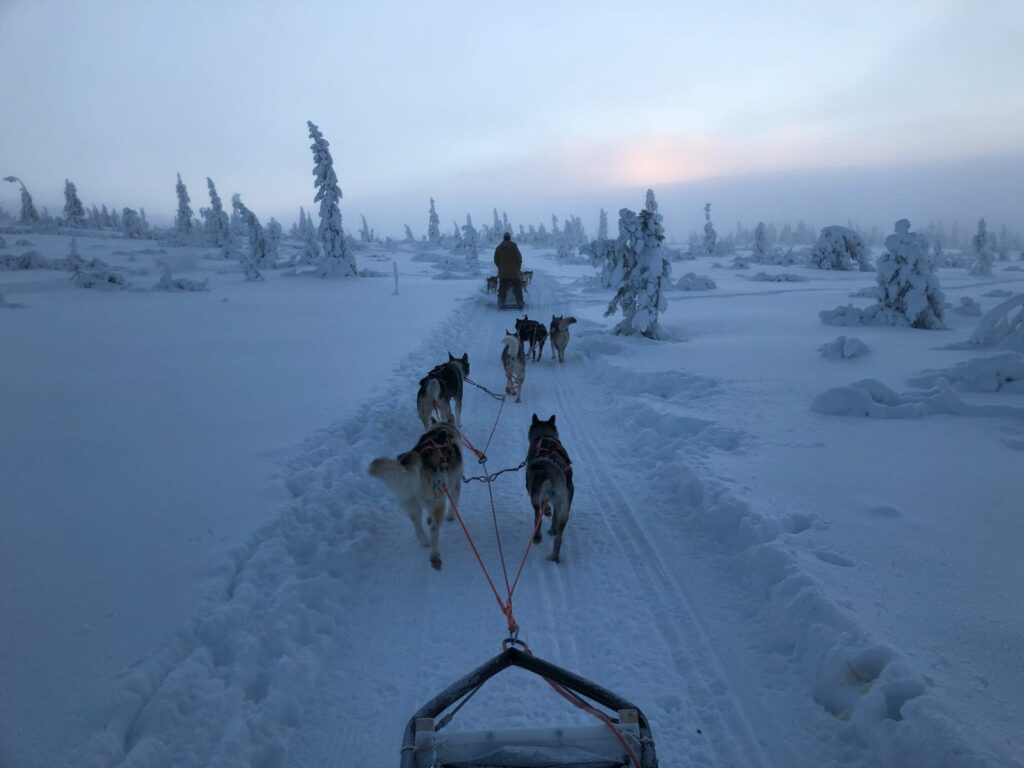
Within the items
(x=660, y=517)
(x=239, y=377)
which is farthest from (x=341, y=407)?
(x=660, y=517)

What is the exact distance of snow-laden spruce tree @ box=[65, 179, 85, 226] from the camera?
2484 inches

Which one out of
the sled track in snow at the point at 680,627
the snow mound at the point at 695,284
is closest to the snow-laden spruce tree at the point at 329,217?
the snow mound at the point at 695,284

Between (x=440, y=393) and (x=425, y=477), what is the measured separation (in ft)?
8.80

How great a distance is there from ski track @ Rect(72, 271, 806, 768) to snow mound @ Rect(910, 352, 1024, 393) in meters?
6.01

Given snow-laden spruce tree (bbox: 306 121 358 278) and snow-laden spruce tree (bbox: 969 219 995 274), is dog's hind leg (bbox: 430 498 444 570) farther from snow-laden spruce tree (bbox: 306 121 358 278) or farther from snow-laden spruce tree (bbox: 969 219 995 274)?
snow-laden spruce tree (bbox: 969 219 995 274)

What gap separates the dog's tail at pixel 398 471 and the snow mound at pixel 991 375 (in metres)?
7.79

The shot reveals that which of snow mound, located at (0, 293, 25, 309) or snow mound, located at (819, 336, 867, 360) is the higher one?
snow mound, located at (0, 293, 25, 309)

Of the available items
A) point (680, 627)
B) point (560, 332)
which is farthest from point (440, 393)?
point (560, 332)

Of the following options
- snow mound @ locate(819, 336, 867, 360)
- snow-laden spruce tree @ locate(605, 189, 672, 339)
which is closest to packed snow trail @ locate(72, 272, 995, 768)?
snow mound @ locate(819, 336, 867, 360)

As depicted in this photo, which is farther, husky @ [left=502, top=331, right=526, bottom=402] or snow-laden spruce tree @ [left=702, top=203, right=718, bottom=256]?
snow-laden spruce tree @ [left=702, top=203, right=718, bottom=256]

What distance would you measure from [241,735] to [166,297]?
22330 mm

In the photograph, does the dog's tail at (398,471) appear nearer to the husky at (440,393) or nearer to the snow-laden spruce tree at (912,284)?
the husky at (440,393)

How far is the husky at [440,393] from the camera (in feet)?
22.1

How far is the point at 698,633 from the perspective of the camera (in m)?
3.54
